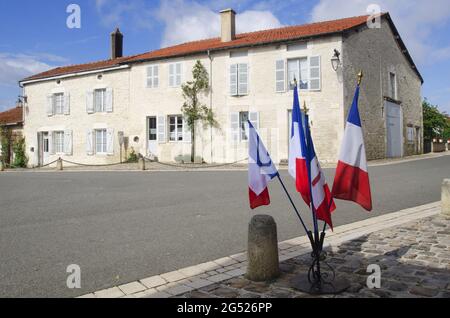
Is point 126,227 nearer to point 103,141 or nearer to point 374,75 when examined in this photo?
point 374,75

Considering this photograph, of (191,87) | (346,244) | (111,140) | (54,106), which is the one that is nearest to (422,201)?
(346,244)

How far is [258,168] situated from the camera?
3715mm

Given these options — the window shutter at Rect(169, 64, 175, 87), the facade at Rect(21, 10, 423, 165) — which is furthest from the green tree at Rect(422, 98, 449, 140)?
the window shutter at Rect(169, 64, 175, 87)

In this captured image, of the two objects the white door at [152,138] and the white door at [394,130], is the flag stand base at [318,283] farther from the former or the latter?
the white door at [394,130]

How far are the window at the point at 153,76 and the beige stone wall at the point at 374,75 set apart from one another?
1030 cm

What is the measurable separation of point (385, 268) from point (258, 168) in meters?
1.63

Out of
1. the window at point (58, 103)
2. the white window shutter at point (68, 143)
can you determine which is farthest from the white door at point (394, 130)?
the window at point (58, 103)

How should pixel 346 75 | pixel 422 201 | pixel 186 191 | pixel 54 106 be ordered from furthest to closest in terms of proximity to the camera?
pixel 54 106 < pixel 346 75 < pixel 186 191 < pixel 422 201

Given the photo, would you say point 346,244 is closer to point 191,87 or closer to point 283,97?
point 283,97

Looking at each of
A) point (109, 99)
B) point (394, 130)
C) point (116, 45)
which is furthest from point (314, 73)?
point (116, 45)

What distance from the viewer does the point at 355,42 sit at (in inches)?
762

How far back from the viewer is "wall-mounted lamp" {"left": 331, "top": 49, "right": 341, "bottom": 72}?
58.2ft

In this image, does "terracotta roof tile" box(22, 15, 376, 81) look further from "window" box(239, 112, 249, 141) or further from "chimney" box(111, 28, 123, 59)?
"window" box(239, 112, 249, 141)

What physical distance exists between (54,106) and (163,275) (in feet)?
83.4
